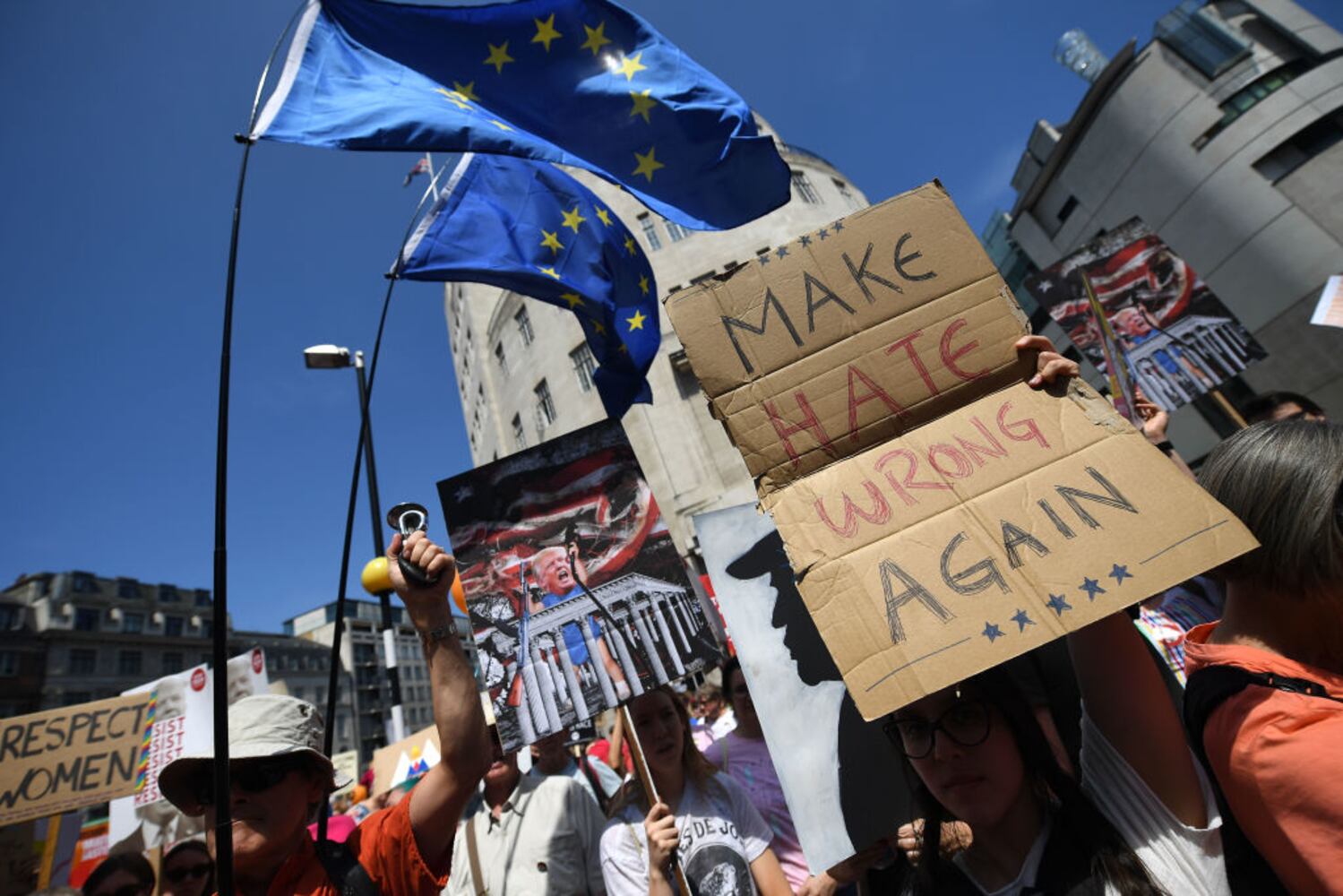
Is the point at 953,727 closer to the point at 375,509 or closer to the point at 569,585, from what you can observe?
the point at 569,585

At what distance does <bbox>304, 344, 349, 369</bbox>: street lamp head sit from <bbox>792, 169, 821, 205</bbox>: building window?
1807 cm

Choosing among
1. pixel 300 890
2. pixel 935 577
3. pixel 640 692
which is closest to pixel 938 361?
pixel 935 577

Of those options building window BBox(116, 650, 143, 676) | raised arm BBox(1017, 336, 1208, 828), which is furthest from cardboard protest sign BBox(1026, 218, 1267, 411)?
building window BBox(116, 650, 143, 676)

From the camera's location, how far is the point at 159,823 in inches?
261

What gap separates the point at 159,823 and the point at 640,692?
282 inches

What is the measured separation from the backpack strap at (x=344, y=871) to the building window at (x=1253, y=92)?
25996 millimetres

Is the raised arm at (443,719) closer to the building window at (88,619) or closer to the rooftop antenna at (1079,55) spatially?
the rooftop antenna at (1079,55)

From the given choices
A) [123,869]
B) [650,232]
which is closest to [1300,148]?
[650,232]

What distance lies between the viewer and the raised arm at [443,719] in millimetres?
1785

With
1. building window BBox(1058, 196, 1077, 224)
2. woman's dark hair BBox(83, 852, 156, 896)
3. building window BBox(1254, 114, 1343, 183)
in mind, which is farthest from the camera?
building window BBox(1058, 196, 1077, 224)

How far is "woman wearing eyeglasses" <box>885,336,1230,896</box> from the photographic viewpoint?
51.7 inches

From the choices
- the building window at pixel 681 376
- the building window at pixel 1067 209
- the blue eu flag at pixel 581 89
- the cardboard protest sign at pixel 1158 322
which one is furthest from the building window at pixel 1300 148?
the blue eu flag at pixel 581 89

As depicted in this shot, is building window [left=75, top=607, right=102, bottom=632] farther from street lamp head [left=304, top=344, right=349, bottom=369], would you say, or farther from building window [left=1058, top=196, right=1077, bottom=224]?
building window [left=1058, top=196, right=1077, bottom=224]

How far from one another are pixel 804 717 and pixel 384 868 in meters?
1.43
